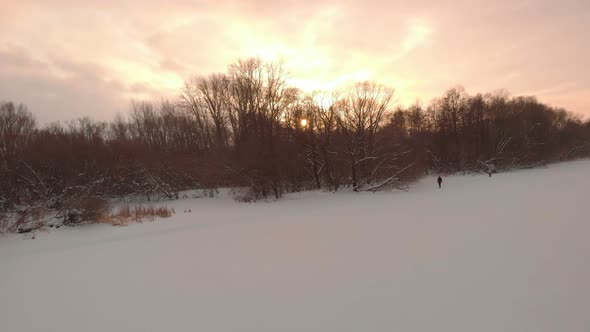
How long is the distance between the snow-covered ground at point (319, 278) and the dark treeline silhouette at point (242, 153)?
7303 mm

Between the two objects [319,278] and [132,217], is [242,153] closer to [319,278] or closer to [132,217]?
[132,217]

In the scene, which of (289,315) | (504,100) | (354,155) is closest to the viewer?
(289,315)

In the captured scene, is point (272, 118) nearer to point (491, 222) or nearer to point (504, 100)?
point (491, 222)

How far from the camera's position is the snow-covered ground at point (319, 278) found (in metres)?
3.79

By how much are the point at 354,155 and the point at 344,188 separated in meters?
3.13

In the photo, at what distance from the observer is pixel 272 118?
2430cm

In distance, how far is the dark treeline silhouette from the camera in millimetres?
14812

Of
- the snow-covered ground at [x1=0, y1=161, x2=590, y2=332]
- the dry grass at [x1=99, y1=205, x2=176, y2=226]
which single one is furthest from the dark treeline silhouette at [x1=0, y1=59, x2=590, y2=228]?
the snow-covered ground at [x1=0, y1=161, x2=590, y2=332]

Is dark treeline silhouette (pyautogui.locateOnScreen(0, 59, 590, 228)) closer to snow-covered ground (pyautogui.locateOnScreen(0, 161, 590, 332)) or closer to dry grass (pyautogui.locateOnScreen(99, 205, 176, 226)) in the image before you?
dry grass (pyautogui.locateOnScreen(99, 205, 176, 226))

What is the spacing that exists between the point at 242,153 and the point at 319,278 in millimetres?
15770

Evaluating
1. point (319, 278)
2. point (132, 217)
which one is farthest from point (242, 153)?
A: point (319, 278)

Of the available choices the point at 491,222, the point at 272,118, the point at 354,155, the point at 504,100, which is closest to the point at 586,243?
the point at 491,222

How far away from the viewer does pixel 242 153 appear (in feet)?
64.8

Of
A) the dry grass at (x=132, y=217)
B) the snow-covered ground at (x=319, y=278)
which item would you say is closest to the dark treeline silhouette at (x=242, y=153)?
the dry grass at (x=132, y=217)
